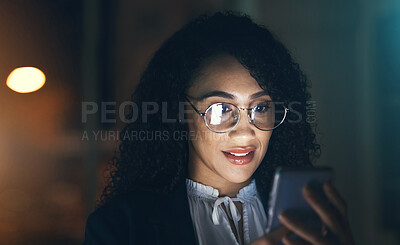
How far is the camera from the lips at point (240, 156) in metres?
1.28

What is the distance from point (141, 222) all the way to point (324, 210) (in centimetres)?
60

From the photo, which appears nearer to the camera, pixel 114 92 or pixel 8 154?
pixel 8 154

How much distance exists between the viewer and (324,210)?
3.07 ft

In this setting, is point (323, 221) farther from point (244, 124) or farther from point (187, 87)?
point (187, 87)

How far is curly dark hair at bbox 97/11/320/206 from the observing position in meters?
1.39

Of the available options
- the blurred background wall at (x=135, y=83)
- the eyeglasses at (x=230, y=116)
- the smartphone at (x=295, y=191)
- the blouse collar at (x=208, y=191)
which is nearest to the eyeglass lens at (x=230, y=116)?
the eyeglasses at (x=230, y=116)

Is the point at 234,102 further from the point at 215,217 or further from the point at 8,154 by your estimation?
the point at 8,154

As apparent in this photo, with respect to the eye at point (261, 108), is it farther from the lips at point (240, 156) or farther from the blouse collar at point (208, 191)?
the blouse collar at point (208, 191)

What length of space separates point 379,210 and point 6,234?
235cm

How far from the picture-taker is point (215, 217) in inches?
50.7

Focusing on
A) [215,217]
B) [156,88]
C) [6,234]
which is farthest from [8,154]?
[215,217]

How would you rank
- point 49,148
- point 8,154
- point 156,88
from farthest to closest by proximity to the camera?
point 49,148 < point 8,154 < point 156,88

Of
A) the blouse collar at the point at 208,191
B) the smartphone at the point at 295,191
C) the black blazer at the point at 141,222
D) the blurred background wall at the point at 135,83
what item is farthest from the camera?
the blurred background wall at the point at 135,83

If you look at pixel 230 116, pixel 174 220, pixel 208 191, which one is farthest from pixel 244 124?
pixel 174 220
